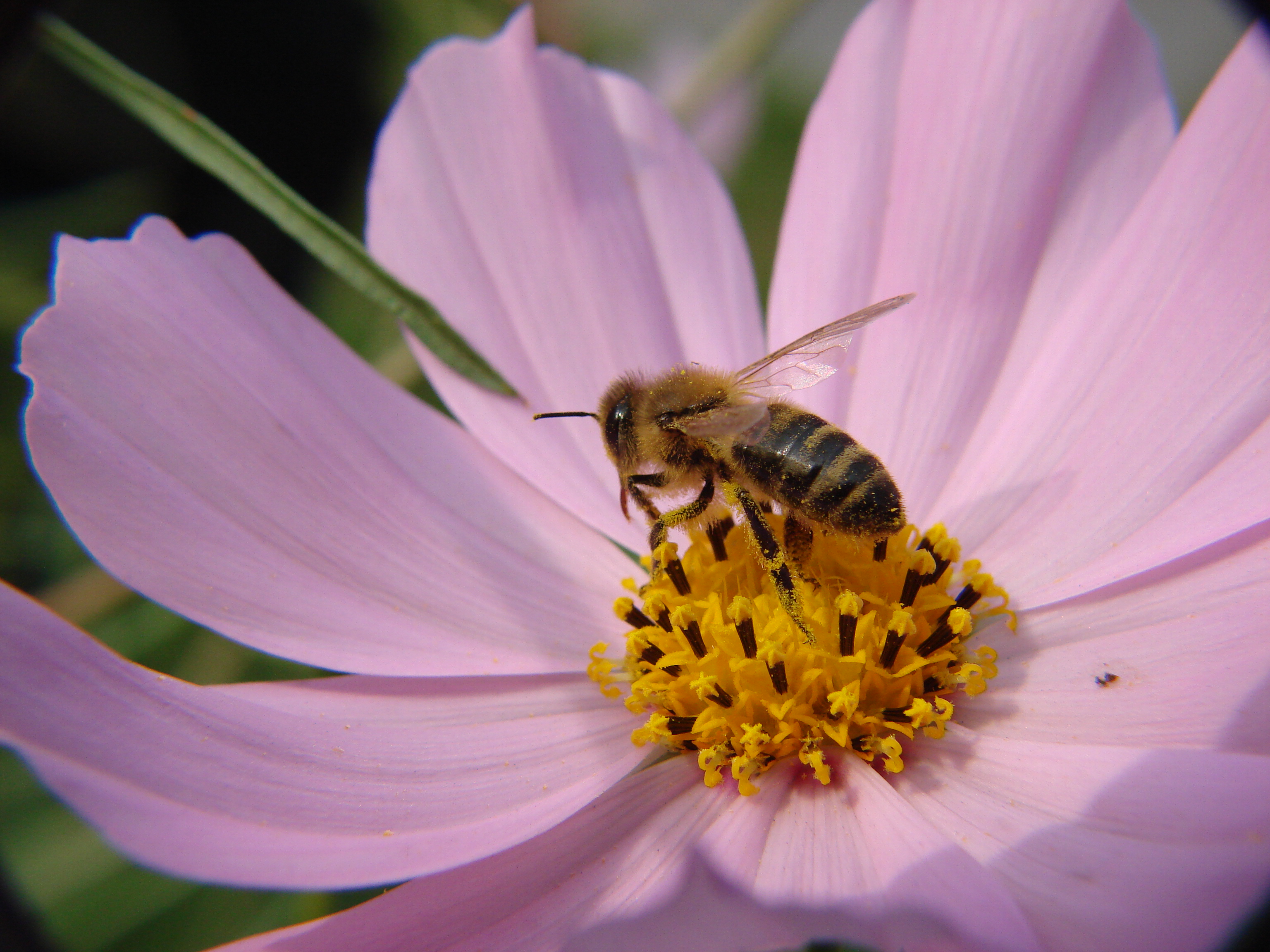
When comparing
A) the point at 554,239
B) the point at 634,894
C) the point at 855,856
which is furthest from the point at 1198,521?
the point at 554,239

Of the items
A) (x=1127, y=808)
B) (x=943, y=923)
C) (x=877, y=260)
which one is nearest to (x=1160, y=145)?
(x=877, y=260)

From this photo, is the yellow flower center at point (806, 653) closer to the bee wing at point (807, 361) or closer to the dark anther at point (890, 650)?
the dark anther at point (890, 650)

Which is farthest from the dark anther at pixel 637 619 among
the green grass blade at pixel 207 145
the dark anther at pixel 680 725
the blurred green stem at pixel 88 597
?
the blurred green stem at pixel 88 597

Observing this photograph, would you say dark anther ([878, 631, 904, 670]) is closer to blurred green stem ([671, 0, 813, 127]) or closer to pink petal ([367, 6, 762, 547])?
pink petal ([367, 6, 762, 547])

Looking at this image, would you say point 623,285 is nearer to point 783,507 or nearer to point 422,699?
point 783,507

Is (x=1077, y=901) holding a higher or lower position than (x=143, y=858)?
lower

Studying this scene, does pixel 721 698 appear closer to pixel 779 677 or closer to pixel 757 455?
pixel 779 677

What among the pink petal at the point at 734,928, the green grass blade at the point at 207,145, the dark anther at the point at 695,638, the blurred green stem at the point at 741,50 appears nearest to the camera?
the pink petal at the point at 734,928
